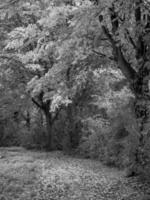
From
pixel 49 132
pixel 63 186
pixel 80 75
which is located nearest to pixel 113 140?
pixel 80 75

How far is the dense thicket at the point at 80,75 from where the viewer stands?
631 centimetres

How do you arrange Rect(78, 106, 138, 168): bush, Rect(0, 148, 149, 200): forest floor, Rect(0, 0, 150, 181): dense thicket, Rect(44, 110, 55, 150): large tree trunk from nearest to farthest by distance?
1. Rect(0, 148, 149, 200): forest floor
2. Rect(0, 0, 150, 181): dense thicket
3. Rect(78, 106, 138, 168): bush
4. Rect(44, 110, 55, 150): large tree trunk

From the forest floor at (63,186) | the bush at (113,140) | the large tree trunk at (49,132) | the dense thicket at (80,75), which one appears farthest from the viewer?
the large tree trunk at (49,132)

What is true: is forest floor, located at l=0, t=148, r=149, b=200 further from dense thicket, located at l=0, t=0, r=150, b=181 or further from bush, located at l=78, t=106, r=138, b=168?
bush, located at l=78, t=106, r=138, b=168

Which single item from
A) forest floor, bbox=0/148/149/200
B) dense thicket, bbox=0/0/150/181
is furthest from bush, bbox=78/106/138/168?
forest floor, bbox=0/148/149/200

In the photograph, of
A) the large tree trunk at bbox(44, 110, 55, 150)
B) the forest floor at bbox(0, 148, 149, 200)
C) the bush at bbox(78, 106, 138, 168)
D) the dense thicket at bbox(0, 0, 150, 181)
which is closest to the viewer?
the forest floor at bbox(0, 148, 149, 200)

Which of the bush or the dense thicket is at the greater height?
the dense thicket

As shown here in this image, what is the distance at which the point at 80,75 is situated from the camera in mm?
10633

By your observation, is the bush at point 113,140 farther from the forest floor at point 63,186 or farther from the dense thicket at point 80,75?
the forest floor at point 63,186

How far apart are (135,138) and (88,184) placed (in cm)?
215

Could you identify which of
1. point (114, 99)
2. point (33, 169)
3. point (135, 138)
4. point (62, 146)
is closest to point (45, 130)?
point (62, 146)

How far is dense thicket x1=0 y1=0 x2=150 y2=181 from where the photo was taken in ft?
20.7

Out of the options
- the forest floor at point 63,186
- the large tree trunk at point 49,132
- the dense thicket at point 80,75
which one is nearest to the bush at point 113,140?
the dense thicket at point 80,75

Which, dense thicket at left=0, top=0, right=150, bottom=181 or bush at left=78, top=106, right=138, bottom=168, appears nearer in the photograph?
dense thicket at left=0, top=0, right=150, bottom=181
